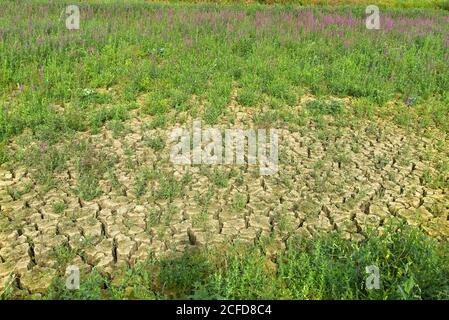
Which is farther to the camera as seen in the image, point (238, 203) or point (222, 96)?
point (222, 96)

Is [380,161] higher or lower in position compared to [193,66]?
lower

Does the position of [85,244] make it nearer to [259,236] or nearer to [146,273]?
[146,273]

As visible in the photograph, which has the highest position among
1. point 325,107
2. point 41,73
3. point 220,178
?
point 41,73

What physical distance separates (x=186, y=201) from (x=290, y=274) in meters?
1.81

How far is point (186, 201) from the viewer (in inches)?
217

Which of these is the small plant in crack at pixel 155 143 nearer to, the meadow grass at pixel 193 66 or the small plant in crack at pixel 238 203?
the meadow grass at pixel 193 66

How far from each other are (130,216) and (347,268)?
2557 mm

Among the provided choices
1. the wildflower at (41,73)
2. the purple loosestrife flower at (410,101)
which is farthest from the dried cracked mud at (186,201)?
the wildflower at (41,73)

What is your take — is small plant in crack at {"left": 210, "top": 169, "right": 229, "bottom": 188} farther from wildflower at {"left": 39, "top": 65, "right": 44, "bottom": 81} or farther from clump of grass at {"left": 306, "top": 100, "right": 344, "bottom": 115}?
wildflower at {"left": 39, "top": 65, "right": 44, "bottom": 81}

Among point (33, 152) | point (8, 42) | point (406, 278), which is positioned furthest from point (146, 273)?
point (8, 42)

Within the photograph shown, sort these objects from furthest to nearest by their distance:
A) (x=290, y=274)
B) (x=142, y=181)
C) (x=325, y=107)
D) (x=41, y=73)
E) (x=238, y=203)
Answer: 1. (x=41, y=73)
2. (x=325, y=107)
3. (x=142, y=181)
4. (x=238, y=203)
5. (x=290, y=274)

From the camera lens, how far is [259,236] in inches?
195

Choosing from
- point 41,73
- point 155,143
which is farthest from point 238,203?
point 41,73

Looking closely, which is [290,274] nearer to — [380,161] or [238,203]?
[238,203]
